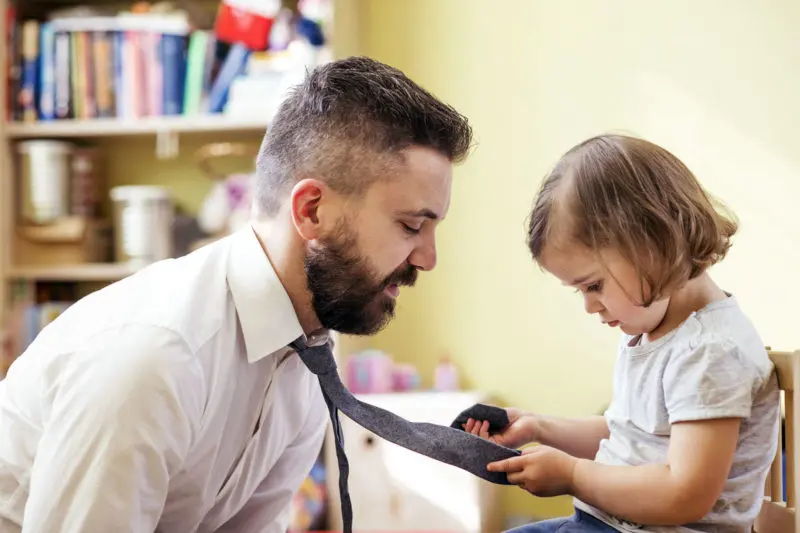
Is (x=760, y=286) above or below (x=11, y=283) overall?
above

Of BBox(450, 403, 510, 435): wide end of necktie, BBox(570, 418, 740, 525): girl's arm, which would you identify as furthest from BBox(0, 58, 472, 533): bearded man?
BBox(570, 418, 740, 525): girl's arm

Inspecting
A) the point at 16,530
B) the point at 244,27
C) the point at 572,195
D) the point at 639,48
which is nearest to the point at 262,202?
the point at 572,195

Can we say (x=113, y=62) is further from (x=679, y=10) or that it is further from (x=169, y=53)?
(x=679, y=10)

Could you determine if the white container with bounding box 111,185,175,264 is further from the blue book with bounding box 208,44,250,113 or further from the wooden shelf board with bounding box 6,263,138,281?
the blue book with bounding box 208,44,250,113

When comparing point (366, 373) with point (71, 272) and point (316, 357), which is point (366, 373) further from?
point (316, 357)

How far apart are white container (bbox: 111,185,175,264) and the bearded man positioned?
1.58 m

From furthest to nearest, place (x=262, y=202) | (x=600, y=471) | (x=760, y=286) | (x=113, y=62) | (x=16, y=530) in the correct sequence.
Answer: (x=113, y=62), (x=760, y=286), (x=262, y=202), (x=16, y=530), (x=600, y=471)

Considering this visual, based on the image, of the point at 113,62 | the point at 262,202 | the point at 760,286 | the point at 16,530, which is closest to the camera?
the point at 16,530

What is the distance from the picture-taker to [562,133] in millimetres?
2893

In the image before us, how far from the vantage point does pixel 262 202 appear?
140 centimetres

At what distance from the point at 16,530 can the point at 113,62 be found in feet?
6.52

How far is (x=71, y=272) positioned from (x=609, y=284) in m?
2.24

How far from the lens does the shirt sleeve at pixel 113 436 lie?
1.09 m

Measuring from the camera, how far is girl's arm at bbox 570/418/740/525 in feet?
3.44
